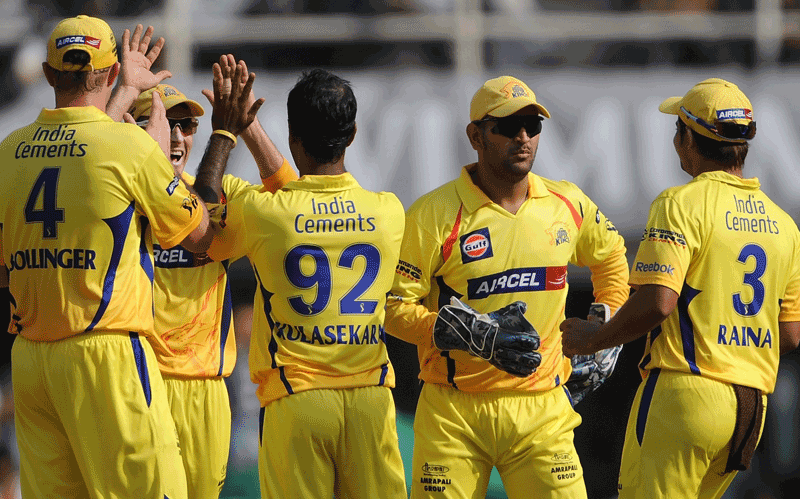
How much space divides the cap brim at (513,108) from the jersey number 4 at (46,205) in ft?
6.62

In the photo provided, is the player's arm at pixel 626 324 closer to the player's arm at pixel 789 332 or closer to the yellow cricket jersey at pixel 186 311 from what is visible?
the player's arm at pixel 789 332

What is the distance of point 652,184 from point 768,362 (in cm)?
350

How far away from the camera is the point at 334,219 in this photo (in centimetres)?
429

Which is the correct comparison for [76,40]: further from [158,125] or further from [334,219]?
[334,219]

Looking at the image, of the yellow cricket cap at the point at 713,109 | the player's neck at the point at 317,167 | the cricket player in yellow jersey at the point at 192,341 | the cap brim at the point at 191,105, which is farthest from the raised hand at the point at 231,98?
the yellow cricket cap at the point at 713,109

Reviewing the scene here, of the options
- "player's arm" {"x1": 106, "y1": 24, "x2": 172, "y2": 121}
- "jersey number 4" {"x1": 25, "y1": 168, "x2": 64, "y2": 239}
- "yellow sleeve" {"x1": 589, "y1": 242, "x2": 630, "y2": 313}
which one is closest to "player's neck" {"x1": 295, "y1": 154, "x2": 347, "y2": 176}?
"player's arm" {"x1": 106, "y1": 24, "x2": 172, "y2": 121}

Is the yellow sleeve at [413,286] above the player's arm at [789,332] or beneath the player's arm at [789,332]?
above

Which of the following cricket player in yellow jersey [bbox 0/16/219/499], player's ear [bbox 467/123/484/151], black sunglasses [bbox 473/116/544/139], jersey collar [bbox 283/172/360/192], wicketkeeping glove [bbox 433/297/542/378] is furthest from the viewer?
player's ear [bbox 467/123/484/151]

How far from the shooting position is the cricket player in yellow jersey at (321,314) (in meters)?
4.25

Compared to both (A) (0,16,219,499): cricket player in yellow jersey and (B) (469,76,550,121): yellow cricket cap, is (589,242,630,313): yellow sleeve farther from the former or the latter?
(A) (0,16,219,499): cricket player in yellow jersey

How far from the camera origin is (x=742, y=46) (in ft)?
26.9

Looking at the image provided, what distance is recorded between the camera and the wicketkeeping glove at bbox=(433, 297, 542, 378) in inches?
176

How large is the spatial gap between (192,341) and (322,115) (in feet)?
5.32

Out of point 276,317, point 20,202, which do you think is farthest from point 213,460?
point 20,202
